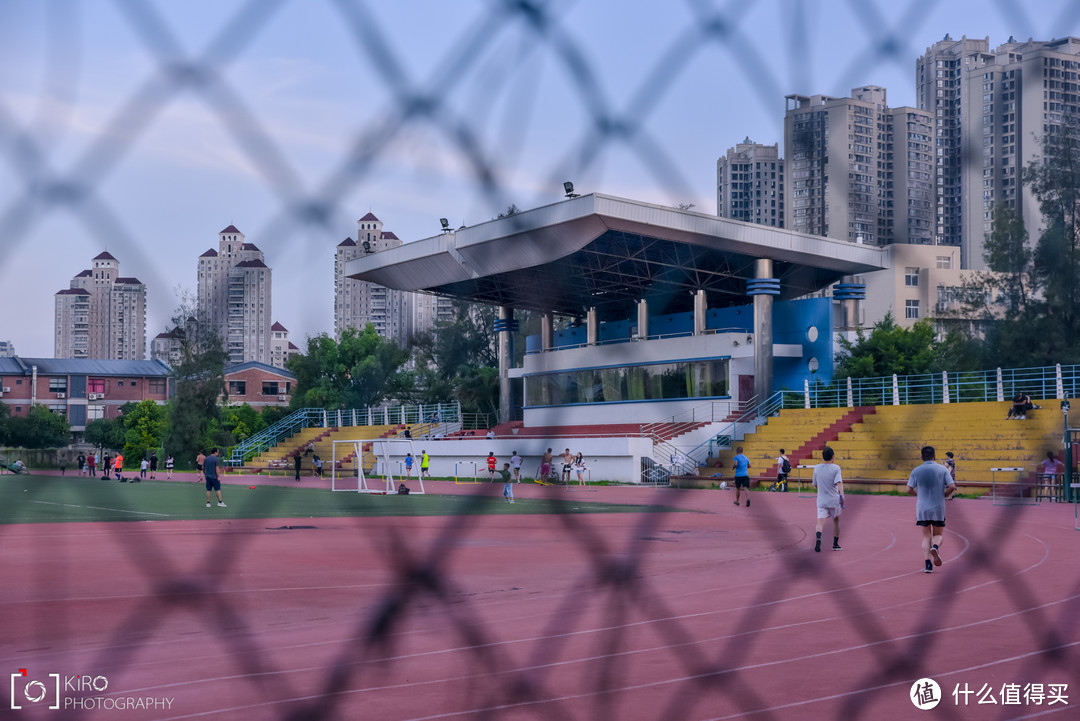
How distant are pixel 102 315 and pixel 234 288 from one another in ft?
0.78

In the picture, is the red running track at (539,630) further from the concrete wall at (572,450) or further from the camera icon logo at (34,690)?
the concrete wall at (572,450)

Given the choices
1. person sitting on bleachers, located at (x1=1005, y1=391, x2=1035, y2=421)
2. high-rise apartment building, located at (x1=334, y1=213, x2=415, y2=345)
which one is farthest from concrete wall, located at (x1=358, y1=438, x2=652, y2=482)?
high-rise apartment building, located at (x1=334, y1=213, x2=415, y2=345)

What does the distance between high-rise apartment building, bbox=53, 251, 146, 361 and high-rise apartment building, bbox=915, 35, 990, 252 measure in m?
1.41

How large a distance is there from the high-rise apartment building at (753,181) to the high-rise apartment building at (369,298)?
602mm

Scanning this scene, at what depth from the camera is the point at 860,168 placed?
1910 mm

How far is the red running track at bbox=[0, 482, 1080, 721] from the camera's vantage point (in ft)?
12.1

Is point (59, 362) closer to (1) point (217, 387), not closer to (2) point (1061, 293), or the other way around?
(1) point (217, 387)

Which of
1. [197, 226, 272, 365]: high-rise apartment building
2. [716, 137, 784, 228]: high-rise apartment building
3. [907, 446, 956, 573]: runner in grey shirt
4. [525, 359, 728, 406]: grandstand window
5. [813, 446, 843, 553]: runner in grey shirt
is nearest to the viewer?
[197, 226, 272, 365]: high-rise apartment building

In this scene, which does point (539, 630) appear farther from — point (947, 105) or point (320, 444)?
point (320, 444)

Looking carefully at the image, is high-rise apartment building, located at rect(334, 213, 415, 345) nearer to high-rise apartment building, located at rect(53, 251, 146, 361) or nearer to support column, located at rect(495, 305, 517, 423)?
high-rise apartment building, located at rect(53, 251, 146, 361)

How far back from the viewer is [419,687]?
410 centimetres

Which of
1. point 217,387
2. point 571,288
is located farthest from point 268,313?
point 571,288

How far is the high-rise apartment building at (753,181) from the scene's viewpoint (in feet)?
6.02

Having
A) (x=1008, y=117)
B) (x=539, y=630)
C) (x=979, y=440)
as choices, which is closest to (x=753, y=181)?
(x=1008, y=117)
